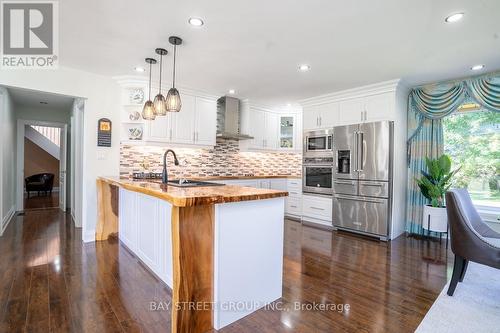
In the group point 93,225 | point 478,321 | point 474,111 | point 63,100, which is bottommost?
point 478,321

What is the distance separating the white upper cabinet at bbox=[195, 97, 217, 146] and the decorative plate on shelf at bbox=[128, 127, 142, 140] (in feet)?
3.15

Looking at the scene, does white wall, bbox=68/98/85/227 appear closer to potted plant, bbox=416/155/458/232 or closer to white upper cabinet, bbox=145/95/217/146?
white upper cabinet, bbox=145/95/217/146

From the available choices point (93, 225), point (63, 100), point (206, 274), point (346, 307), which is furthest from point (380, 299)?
point (63, 100)

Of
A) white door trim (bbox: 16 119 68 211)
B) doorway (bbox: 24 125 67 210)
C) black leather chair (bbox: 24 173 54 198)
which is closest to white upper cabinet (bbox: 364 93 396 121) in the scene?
white door trim (bbox: 16 119 68 211)

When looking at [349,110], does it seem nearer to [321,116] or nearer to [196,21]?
[321,116]

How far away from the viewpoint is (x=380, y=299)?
2.21m

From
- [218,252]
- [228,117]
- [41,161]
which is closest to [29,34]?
[218,252]

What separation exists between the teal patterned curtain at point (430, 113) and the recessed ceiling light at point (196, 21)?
364 cm

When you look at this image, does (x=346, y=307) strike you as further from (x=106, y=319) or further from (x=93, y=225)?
(x=93, y=225)

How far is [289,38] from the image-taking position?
264 centimetres

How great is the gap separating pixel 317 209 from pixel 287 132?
1.96m

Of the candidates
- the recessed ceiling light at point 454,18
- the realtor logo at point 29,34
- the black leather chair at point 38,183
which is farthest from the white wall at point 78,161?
the recessed ceiling light at point 454,18

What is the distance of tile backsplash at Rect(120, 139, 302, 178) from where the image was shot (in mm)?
4219

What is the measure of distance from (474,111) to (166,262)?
15.6 ft
